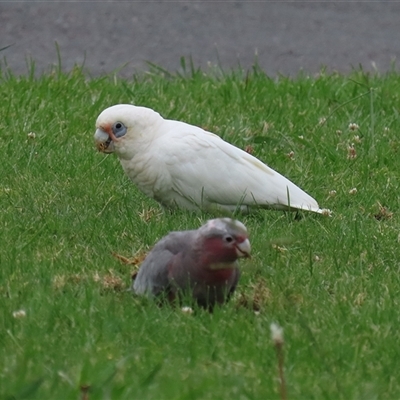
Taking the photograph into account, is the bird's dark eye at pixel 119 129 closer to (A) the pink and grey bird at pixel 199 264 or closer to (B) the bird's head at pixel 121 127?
(B) the bird's head at pixel 121 127

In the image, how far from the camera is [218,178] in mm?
4719

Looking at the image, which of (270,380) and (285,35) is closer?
(270,380)

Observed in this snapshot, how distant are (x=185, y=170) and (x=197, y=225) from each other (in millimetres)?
255

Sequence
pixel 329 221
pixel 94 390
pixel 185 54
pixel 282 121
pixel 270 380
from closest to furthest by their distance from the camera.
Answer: pixel 94 390, pixel 270 380, pixel 329 221, pixel 282 121, pixel 185 54

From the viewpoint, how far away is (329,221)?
4703 millimetres

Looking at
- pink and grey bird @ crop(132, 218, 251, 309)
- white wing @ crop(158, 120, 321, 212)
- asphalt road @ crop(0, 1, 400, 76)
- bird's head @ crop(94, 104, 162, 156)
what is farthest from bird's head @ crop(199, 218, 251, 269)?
asphalt road @ crop(0, 1, 400, 76)

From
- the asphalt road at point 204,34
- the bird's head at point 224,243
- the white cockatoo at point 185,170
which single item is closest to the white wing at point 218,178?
the white cockatoo at point 185,170

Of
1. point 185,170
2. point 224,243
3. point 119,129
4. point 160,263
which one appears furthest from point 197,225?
point 224,243

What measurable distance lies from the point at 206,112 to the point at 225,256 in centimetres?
285

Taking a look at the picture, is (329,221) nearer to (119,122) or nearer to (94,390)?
(119,122)

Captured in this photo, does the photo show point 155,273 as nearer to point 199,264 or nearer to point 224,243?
point 199,264

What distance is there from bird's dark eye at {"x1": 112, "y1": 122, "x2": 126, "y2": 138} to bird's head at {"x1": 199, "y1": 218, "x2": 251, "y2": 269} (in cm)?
136

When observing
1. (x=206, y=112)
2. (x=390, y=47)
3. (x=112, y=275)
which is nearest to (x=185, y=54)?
(x=390, y=47)

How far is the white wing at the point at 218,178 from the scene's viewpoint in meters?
4.67
